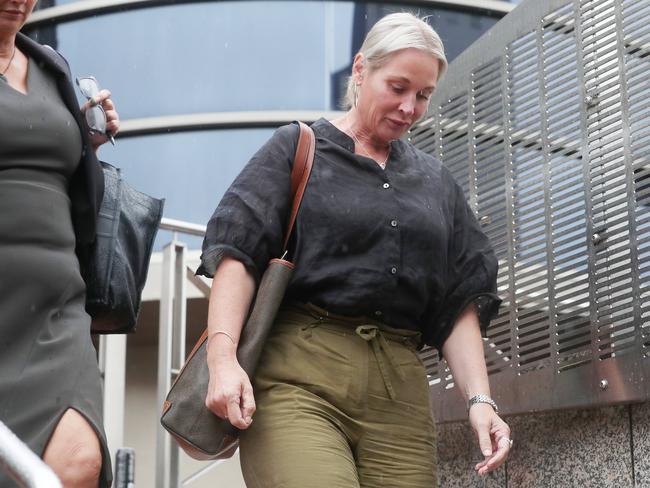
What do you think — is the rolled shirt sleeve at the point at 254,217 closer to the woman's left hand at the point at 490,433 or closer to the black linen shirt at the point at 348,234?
the black linen shirt at the point at 348,234

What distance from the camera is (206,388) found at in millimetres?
3723

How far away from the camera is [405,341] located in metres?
3.88

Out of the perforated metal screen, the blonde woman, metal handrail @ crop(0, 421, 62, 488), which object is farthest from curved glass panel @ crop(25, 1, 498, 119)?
metal handrail @ crop(0, 421, 62, 488)

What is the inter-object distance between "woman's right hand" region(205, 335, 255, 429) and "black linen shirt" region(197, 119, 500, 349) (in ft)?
0.95

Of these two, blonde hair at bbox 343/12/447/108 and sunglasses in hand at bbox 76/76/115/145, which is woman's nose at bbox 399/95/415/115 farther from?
sunglasses in hand at bbox 76/76/115/145

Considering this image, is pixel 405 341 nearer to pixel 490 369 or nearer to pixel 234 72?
pixel 490 369

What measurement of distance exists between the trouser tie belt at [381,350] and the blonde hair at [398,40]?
746 mm

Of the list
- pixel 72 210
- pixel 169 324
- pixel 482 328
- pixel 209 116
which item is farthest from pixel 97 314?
pixel 209 116

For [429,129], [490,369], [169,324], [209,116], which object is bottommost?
[209,116]

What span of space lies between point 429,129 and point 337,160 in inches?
85.3

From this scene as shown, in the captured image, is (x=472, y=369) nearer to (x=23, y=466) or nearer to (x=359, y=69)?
(x=359, y=69)

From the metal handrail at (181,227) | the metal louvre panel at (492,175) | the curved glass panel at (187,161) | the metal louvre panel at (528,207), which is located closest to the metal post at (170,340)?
the metal handrail at (181,227)

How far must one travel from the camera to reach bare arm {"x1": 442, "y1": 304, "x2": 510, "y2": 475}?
12.7 ft

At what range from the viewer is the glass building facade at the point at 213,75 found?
1683cm
